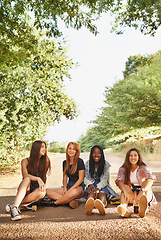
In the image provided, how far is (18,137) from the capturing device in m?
11.1

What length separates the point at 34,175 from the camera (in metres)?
5.05

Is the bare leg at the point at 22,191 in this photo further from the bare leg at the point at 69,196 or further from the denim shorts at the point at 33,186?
the bare leg at the point at 69,196

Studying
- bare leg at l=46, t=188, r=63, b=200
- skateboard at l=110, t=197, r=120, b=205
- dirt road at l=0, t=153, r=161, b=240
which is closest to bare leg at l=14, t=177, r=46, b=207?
dirt road at l=0, t=153, r=161, b=240

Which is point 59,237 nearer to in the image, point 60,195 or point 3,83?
point 60,195

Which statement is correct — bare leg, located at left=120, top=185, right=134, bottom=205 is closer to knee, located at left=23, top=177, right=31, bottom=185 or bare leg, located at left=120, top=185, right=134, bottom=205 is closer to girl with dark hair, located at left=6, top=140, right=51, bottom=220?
girl with dark hair, located at left=6, top=140, right=51, bottom=220

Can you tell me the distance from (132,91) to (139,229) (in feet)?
62.6

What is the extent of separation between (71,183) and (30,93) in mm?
6155

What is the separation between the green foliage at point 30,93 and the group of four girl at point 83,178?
14.6 feet

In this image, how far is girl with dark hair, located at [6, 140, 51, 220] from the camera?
468 cm

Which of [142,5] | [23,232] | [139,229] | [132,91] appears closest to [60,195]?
[23,232]

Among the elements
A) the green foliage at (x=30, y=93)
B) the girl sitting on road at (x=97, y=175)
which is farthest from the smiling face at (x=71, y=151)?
the green foliage at (x=30, y=93)

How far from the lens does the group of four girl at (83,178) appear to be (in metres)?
4.79

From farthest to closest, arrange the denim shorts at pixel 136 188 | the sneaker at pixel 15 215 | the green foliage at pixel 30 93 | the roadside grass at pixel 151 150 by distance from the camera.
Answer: the roadside grass at pixel 151 150 → the green foliage at pixel 30 93 → the denim shorts at pixel 136 188 → the sneaker at pixel 15 215

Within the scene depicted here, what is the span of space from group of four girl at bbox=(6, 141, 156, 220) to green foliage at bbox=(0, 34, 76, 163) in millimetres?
4445
